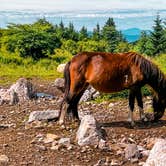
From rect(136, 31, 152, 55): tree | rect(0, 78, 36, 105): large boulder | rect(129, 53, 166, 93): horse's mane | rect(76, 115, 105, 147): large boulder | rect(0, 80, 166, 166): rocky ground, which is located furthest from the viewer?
rect(136, 31, 152, 55): tree

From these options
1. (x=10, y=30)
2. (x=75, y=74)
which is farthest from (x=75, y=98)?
(x=10, y=30)

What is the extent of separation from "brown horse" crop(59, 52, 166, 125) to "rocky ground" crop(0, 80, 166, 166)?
58 centimetres

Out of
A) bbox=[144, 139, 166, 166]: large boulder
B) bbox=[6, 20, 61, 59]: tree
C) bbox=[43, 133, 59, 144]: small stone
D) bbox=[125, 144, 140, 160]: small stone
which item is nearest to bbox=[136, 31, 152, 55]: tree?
bbox=[6, 20, 61, 59]: tree

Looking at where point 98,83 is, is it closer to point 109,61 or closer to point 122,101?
point 109,61

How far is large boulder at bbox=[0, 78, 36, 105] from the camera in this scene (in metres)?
17.2

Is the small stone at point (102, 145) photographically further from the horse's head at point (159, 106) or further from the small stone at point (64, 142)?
the horse's head at point (159, 106)

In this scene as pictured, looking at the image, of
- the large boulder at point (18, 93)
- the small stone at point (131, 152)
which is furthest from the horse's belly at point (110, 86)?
the large boulder at point (18, 93)

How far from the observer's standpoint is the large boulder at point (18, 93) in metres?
17.2

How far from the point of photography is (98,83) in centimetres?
1316

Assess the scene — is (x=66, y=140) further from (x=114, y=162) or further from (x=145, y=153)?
(x=145, y=153)

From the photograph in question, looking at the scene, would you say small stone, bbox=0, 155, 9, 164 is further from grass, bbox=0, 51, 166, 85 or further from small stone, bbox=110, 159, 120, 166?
grass, bbox=0, 51, 166, 85

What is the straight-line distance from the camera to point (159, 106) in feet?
45.1

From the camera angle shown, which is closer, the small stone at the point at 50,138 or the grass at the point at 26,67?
the small stone at the point at 50,138

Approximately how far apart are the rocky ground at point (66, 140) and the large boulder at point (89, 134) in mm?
154
